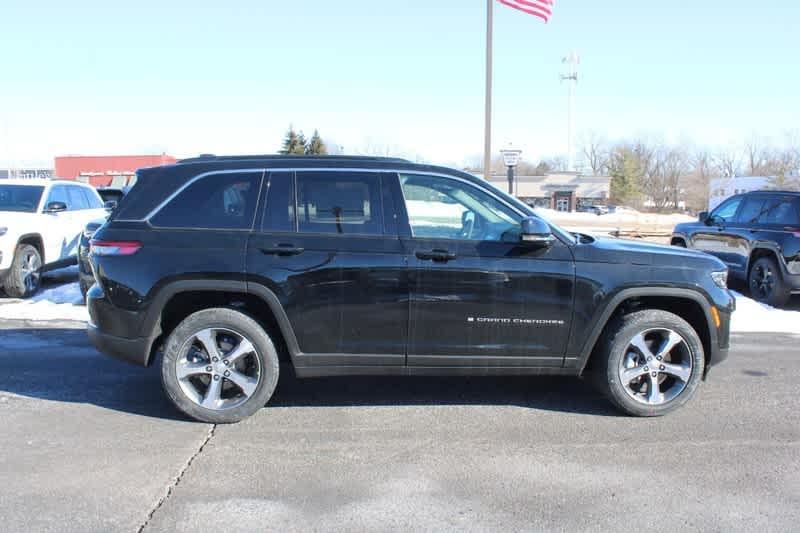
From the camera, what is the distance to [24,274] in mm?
9242

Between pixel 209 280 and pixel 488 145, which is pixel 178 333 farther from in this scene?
pixel 488 145

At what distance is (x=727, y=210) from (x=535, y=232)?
8064 mm

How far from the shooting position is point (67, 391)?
5.25 metres

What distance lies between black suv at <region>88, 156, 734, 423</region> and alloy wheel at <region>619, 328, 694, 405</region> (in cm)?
2

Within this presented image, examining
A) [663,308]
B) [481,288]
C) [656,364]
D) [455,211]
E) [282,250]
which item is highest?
[455,211]

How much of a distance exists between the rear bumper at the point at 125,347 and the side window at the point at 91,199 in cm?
780

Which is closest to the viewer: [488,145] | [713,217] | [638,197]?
[713,217]

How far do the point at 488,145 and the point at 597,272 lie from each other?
12.7 metres

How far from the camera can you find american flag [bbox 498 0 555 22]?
15.4 m

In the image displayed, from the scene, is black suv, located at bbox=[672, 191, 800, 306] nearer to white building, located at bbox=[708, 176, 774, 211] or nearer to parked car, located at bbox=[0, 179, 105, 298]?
parked car, located at bbox=[0, 179, 105, 298]

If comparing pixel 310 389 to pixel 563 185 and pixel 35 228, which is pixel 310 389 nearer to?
pixel 35 228

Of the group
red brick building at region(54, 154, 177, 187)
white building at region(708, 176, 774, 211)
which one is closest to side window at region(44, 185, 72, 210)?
red brick building at region(54, 154, 177, 187)

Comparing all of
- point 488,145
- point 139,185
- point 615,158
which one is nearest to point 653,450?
point 139,185

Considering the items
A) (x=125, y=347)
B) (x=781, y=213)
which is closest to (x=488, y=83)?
(x=781, y=213)
